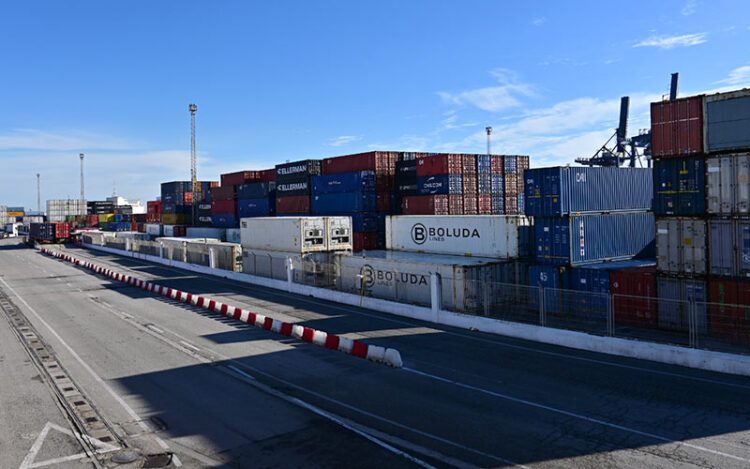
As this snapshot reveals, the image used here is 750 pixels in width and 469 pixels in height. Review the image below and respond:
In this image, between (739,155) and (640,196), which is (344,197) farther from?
(739,155)

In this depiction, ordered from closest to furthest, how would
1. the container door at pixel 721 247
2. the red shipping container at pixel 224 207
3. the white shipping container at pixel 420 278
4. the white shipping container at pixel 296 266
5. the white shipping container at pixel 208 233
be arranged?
the container door at pixel 721 247, the white shipping container at pixel 420 278, the white shipping container at pixel 296 266, the red shipping container at pixel 224 207, the white shipping container at pixel 208 233

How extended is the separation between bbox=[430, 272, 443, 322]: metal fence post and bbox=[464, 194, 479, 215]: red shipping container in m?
12.4

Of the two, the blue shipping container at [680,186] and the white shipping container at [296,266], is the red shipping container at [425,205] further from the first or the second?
the blue shipping container at [680,186]

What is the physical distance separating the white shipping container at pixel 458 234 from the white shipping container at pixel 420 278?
0.55 meters

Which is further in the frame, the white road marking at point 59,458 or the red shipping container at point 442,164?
the red shipping container at point 442,164

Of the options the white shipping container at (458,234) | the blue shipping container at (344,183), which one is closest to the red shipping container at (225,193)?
the blue shipping container at (344,183)

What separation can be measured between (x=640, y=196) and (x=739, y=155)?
8.58 meters

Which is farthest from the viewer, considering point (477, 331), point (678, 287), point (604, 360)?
point (477, 331)

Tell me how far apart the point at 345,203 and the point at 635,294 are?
2308 cm

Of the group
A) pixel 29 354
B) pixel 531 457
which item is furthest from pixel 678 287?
pixel 29 354

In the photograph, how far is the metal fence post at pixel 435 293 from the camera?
2336 cm

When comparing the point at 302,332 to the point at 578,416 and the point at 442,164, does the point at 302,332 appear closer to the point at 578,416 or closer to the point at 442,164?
the point at 578,416

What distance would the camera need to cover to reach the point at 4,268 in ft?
180

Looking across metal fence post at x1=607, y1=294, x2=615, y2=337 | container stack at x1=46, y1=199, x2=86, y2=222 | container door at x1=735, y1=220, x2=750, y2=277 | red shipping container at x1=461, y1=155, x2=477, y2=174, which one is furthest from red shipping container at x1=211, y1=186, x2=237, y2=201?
container stack at x1=46, y1=199, x2=86, y2=222
